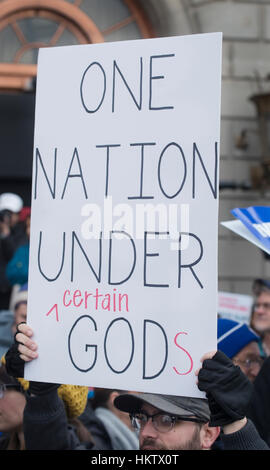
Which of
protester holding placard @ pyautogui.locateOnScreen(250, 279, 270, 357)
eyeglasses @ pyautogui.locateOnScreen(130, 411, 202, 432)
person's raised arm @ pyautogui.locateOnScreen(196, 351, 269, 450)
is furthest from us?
protester holding placard @ pyautogui.locateOnScreen(250, 279, 270, 357)

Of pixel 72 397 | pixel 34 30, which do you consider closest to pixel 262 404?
pixel 72 397

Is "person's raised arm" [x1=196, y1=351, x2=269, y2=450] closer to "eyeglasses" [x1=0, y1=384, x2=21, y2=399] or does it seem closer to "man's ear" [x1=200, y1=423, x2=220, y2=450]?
"man's ear" [x1=200, y1=423, x2=220, y2=450]

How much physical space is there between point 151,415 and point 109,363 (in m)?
0.31

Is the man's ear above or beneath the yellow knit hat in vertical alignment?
beneath

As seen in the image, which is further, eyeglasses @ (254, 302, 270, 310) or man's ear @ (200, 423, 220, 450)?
eyeglasses @ (254, 302, 270, 310)

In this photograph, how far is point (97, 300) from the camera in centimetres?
193

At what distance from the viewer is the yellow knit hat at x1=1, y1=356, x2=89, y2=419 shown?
2.33m

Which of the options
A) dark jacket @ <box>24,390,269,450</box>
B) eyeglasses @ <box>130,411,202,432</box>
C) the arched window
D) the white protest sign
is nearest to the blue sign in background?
the white protest sign

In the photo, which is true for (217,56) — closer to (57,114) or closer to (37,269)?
(57,114)

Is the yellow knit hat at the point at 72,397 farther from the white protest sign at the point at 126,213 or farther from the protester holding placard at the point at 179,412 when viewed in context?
the white protest sign at the point at 126,213

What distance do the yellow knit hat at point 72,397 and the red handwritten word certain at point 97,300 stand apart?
504 mm

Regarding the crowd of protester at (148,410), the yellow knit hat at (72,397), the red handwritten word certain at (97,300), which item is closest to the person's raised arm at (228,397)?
the crowd of protester at (148,410)
